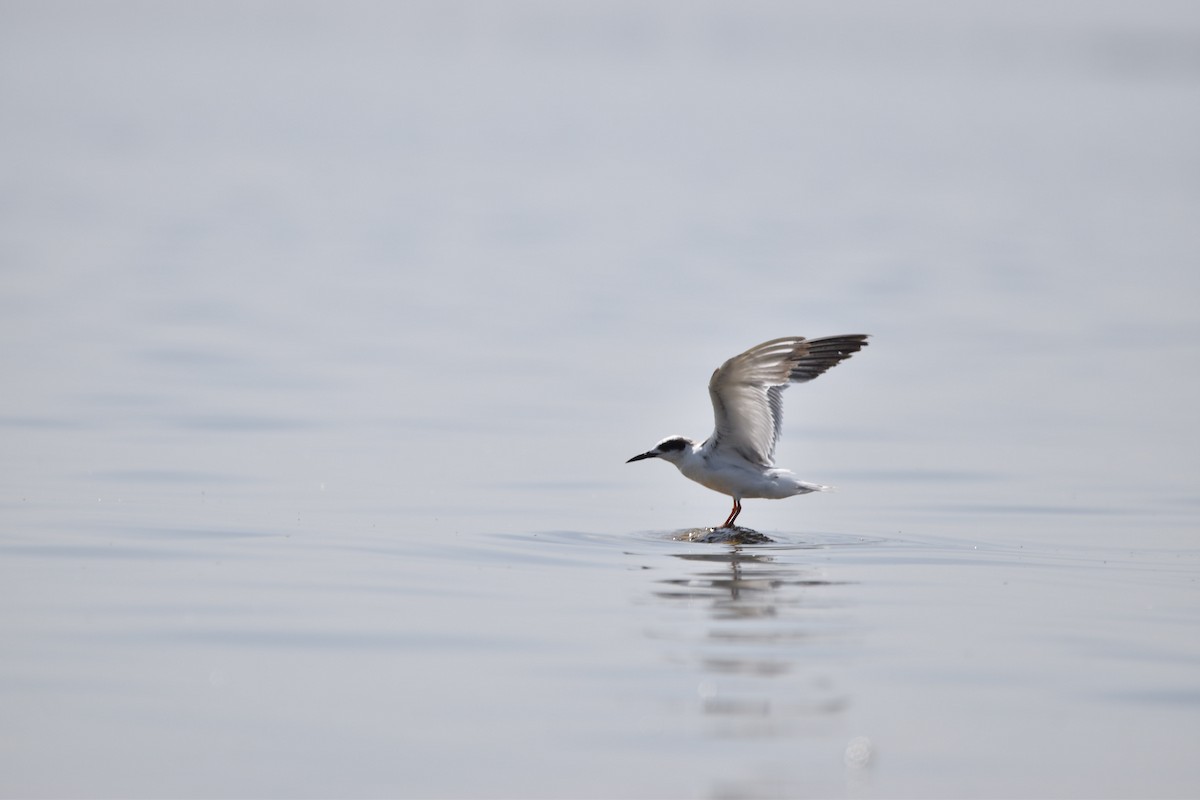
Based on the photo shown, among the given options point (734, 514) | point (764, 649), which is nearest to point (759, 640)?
point (764, 649)

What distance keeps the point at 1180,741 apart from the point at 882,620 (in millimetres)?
2232

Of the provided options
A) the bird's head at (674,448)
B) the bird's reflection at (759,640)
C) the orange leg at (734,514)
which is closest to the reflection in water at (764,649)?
the bird's reflection at (759,640)

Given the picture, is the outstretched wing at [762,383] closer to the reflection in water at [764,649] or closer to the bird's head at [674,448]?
the bird's head at [674,448]

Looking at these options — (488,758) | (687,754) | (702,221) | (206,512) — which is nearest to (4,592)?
(206,512)

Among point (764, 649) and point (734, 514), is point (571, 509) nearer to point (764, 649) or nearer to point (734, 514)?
point (734, 514)

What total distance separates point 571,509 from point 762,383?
176 centimetres

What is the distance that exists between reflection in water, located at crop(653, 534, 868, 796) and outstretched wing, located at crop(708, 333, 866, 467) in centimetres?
148

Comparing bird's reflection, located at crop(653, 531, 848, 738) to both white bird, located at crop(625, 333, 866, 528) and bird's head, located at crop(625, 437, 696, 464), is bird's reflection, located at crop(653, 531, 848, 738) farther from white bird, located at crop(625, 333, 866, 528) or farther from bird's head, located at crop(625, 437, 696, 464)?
bird's head, located at crop(625, 437, 696, 464)

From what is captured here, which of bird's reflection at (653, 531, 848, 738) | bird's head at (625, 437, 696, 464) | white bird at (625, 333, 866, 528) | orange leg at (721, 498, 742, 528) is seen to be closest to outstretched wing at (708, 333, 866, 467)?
white bird at (625, 333, 866, 528)

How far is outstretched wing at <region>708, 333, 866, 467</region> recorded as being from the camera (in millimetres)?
13578

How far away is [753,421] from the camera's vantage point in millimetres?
14000

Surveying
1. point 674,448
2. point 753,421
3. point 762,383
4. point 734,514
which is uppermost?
point 762,383

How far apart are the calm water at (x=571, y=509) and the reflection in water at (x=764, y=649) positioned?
0.03m

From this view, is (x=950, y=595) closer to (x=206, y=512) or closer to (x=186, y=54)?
(x=206, y=512)
